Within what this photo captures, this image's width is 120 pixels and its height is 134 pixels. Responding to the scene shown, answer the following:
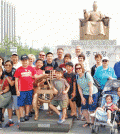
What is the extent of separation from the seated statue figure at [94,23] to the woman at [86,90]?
6.65m

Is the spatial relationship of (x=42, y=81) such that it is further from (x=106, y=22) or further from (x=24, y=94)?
(x=106, y=22)

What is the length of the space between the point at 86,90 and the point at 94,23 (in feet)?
23.0

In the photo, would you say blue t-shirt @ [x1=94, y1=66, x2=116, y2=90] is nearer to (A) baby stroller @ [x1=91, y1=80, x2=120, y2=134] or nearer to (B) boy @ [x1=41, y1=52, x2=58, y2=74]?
(A) baby stroller @ [x1=91, y1=80, x2=120, y2=134]

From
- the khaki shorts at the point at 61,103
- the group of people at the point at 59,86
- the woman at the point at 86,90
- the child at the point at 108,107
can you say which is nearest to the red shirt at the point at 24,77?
the group of people at the point at 59,86

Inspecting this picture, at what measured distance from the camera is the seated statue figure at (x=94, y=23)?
10.4 metres

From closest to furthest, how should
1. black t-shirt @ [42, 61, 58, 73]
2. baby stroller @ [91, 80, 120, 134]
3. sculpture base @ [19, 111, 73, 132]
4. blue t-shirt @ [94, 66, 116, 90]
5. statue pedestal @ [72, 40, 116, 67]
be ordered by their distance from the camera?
1. baby stroller @ [91, 80, 120, 134]
2. sculpture base @ [19, 111, 73, 132]
3. blue t-shirt @ [94, 66, 116, 90]
4. black t-shirt @ [42, 61, 58, 73]
5. statue pedestal @ [72, 40, 116, 67]

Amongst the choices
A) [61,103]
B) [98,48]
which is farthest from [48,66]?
[98,48]

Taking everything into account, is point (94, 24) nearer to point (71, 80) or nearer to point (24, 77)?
point (71, 80)

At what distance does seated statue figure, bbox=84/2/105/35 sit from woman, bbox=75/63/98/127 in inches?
262

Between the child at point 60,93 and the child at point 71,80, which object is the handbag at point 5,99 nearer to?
the child at point 60,93

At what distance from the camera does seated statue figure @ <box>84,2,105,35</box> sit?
10398mm

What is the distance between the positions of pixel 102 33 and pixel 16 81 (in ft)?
23.8

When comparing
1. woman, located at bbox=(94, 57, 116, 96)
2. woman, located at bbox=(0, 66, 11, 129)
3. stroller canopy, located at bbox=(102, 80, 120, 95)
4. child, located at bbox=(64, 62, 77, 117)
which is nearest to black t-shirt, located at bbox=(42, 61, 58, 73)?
child, located at bbox=(64, 62, 77, 117)

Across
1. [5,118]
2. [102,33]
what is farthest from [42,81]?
[102,33]
